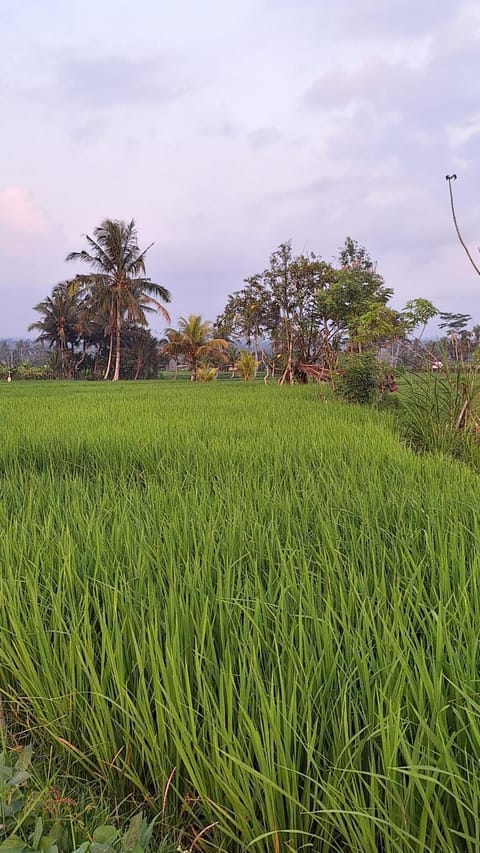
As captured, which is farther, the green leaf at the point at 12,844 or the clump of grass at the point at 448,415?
the clump of grass at the point at 448,415

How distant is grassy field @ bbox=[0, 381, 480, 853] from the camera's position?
67cm

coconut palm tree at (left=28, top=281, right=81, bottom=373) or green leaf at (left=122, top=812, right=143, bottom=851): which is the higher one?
coconut palm tree at (left=28, top=281, right=81, bottom=373)

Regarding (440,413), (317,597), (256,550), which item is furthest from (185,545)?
(440,413)

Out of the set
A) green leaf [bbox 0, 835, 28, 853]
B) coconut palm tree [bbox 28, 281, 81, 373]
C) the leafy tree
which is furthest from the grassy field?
coconut palm tree [bbox 28, 281, 81, 373]

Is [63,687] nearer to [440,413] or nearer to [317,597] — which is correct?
[317,597]

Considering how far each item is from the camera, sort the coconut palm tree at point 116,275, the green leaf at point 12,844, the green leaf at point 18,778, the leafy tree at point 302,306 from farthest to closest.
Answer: the coconut palm tree at point 116,275, the leafy tree at point 302,306, the green leaf at point 18,778, the green leaf at point 12,844

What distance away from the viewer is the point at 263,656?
37.8 inches

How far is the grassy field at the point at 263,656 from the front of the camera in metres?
0.67

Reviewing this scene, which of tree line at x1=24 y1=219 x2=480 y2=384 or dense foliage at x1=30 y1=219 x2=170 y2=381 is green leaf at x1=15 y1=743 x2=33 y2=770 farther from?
dense foliage at x1=30 y1=219 x2=170 y2=381

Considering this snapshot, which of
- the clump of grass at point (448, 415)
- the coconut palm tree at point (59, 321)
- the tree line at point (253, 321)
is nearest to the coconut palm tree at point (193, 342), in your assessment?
the tree line at point (253, 321)

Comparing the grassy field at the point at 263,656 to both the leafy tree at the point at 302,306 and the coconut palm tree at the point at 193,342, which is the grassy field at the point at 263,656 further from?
the coconut palm tree at the point at 193,342

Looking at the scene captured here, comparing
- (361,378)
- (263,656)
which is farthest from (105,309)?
(263,656)

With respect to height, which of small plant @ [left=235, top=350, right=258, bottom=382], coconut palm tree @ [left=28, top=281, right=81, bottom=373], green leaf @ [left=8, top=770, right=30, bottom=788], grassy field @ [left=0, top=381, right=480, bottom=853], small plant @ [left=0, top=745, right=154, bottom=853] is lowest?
small plant @ [left=0, top=745, right=154, bottom=853]

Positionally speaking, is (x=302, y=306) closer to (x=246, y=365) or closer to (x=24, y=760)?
(x=246, y=365)
